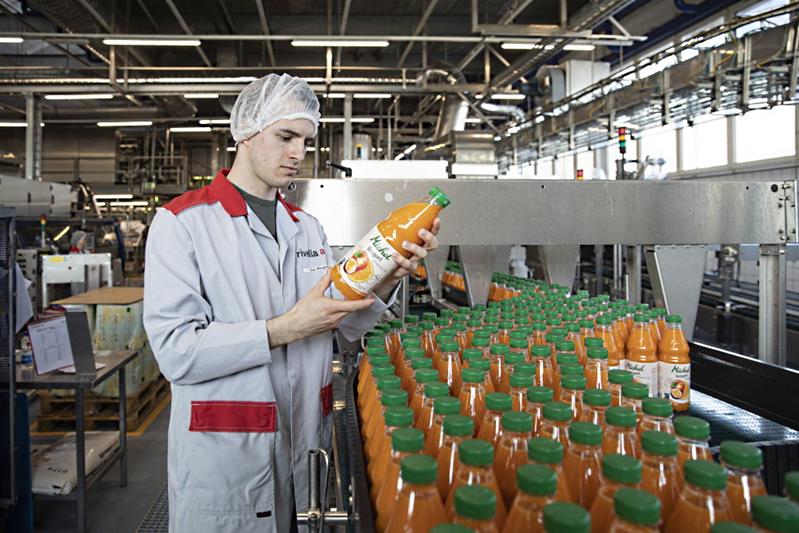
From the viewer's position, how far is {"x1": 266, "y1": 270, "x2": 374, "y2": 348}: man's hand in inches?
47.3

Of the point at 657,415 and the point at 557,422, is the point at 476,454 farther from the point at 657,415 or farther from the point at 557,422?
the point at 657,415

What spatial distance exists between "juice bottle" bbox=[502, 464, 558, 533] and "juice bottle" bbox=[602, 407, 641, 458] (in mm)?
218

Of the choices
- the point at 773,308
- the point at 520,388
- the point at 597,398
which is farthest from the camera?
the point at 773,308

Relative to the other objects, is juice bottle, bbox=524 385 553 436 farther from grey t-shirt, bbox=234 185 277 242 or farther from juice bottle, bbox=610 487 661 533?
grey t-shirt, bbox=234 185 277 242

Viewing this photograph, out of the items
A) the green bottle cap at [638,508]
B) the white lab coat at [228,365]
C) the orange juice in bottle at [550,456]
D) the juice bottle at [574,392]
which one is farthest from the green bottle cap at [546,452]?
the white lab coat at [228,365]

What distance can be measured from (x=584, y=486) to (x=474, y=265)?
1757mm

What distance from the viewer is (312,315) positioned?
1.21m

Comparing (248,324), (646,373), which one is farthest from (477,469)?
(646,373)

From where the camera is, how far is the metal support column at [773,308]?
2.02 m

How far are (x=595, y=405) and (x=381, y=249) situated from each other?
20.4 inches

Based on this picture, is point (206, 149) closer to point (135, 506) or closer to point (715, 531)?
point (135, 506)

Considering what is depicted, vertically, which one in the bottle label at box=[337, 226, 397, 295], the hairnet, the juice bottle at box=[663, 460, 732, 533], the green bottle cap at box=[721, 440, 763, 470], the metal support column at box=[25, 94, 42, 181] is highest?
the metal support column at box=[25, 94, 42, 181]

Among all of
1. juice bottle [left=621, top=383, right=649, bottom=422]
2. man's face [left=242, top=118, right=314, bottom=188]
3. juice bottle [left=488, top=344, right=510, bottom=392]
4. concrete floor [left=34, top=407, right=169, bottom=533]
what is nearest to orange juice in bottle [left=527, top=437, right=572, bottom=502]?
juice bottle [left=621, top=383, right=649, bottom=422]

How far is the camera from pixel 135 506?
3191 mm
